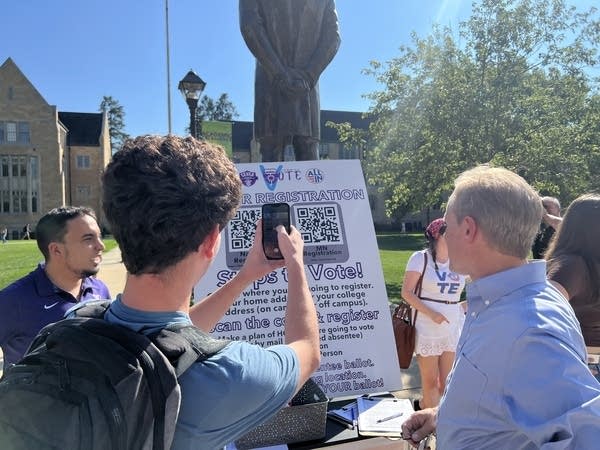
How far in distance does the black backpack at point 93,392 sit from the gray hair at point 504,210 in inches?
43.5

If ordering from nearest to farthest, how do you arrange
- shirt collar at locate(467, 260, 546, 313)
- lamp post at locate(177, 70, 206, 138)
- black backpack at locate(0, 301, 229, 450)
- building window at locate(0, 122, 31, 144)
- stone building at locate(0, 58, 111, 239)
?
1. black backpack at locate(0, 301, 229, 450)
2. shirt collar at locate(467, 260, 546, 313)
3. lamp post at locate(177, 70, 206, 138)
4. stone building at locate(0, 58, 111, 239)
5. building window at locate(0, 122, 31, 144)

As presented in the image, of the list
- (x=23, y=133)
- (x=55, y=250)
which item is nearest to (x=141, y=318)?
(x=55, y=250)

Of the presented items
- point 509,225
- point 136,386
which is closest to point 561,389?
point 509,225

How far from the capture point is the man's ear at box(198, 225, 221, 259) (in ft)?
3.77

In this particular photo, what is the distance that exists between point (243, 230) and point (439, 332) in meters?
2.10

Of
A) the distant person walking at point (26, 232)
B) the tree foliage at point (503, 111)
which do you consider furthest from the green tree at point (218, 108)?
the tree foliage at point (503, 111)

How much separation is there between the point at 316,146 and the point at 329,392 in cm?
222

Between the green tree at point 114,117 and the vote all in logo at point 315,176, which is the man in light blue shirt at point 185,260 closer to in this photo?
the vote all in logo at point 315,176

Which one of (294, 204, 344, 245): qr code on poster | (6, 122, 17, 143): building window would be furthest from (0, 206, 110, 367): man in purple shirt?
(6, 122, 17, 143): building window

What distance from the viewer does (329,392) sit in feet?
9.12

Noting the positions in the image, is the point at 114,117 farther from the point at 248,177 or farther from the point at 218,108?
the point at 248,177

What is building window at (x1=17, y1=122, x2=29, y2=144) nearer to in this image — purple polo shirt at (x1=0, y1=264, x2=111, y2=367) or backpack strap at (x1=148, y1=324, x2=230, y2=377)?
purple polo shirt at (x1=0, y1=264, x2=111, y2=367)

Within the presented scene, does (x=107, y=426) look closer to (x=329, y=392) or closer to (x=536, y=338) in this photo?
(x=536, y=338)

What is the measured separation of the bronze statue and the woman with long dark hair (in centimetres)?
218
